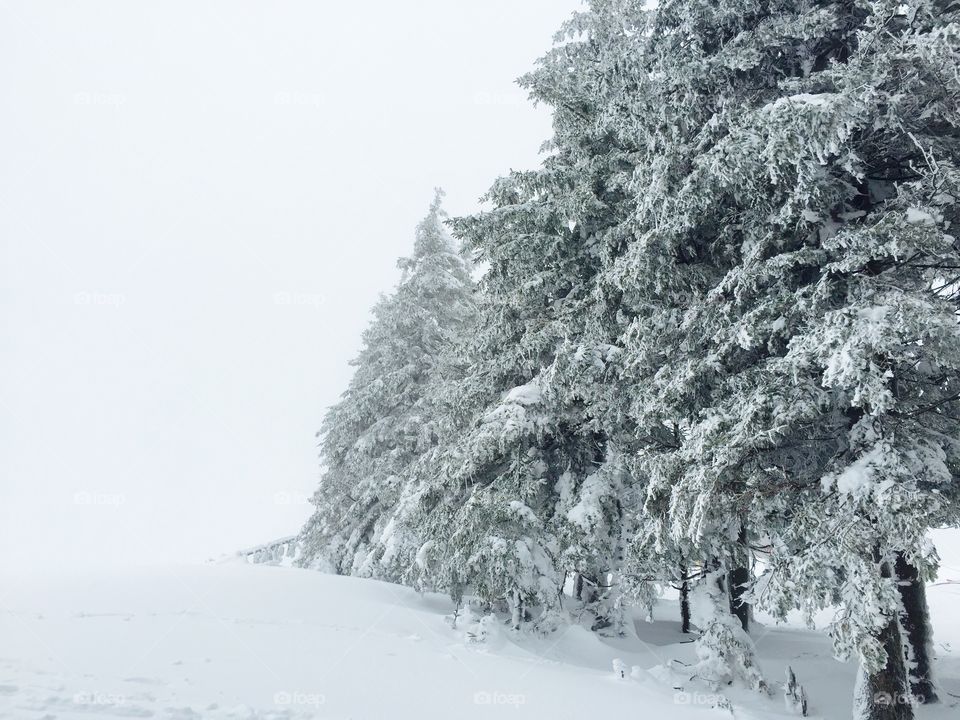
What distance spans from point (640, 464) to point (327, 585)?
835 centimetres

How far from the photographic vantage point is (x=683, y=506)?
7590 millimetres

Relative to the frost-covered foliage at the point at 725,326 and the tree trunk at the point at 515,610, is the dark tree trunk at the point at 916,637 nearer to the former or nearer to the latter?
the frost-covered foliage at the point at 725,326

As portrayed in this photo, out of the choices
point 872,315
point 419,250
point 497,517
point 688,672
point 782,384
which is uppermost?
point 419,250

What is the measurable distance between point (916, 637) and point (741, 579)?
17.6 ft

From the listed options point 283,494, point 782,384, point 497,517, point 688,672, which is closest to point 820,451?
point 782,384

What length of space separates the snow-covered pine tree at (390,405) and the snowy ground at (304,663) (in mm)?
5248

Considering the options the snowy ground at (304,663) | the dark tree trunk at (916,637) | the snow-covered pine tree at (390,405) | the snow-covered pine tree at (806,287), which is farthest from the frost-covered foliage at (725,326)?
the snow-covered pine tree at (390,405)

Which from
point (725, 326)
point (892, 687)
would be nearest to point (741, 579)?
point (892, 687)

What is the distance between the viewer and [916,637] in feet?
33.0

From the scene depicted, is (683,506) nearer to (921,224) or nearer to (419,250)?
(921,224)

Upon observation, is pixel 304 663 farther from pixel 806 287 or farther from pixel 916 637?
pixel 916 637

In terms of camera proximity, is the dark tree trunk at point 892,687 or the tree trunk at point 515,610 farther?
the tree trunk at point 515,610

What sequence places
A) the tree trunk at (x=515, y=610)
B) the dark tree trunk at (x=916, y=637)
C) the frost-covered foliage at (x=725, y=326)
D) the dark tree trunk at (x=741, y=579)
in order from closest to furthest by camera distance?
the frost-covered foliage at (x=725, y=326) → the dark tree trunk at (x=741, y=579) → the dark tree trunk at (x=916, y=637) → the tree trunk at (x=515, y=610)

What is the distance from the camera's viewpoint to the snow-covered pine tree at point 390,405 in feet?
59.6
